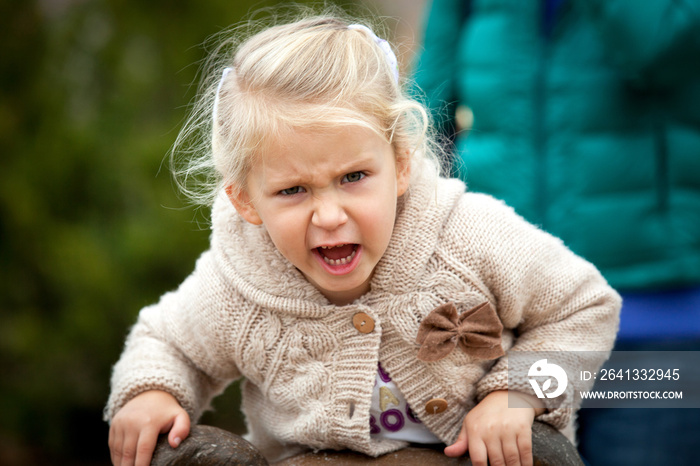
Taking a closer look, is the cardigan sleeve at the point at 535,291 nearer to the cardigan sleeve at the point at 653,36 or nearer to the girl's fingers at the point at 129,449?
the cardigan sleeve at the point at 653,36

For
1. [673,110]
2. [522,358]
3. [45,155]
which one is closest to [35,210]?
[45,155]

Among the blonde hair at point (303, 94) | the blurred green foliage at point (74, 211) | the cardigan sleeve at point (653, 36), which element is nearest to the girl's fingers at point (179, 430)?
the blonde hair at point (303, 94)

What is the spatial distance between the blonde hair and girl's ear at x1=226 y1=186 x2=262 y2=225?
2 centimetres

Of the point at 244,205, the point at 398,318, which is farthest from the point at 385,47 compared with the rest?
the point at 398,318

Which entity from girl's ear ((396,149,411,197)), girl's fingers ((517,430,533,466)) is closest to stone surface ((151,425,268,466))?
girl's fingers ((517,430,533,466))

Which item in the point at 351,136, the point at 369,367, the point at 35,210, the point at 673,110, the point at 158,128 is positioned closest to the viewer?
the point at 351,136

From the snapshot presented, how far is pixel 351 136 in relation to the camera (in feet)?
5.01

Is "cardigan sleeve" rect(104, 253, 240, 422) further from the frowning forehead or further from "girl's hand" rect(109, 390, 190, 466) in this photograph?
the frowning forehead

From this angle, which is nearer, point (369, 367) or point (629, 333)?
point (369, 367)

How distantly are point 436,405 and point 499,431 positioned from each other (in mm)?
171

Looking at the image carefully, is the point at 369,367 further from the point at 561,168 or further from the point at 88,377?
the point at 88,377

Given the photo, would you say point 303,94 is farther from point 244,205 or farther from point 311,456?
point 311,456

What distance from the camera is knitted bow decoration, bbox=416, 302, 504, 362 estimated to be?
64.2 inches

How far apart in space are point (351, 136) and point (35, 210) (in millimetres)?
2383
